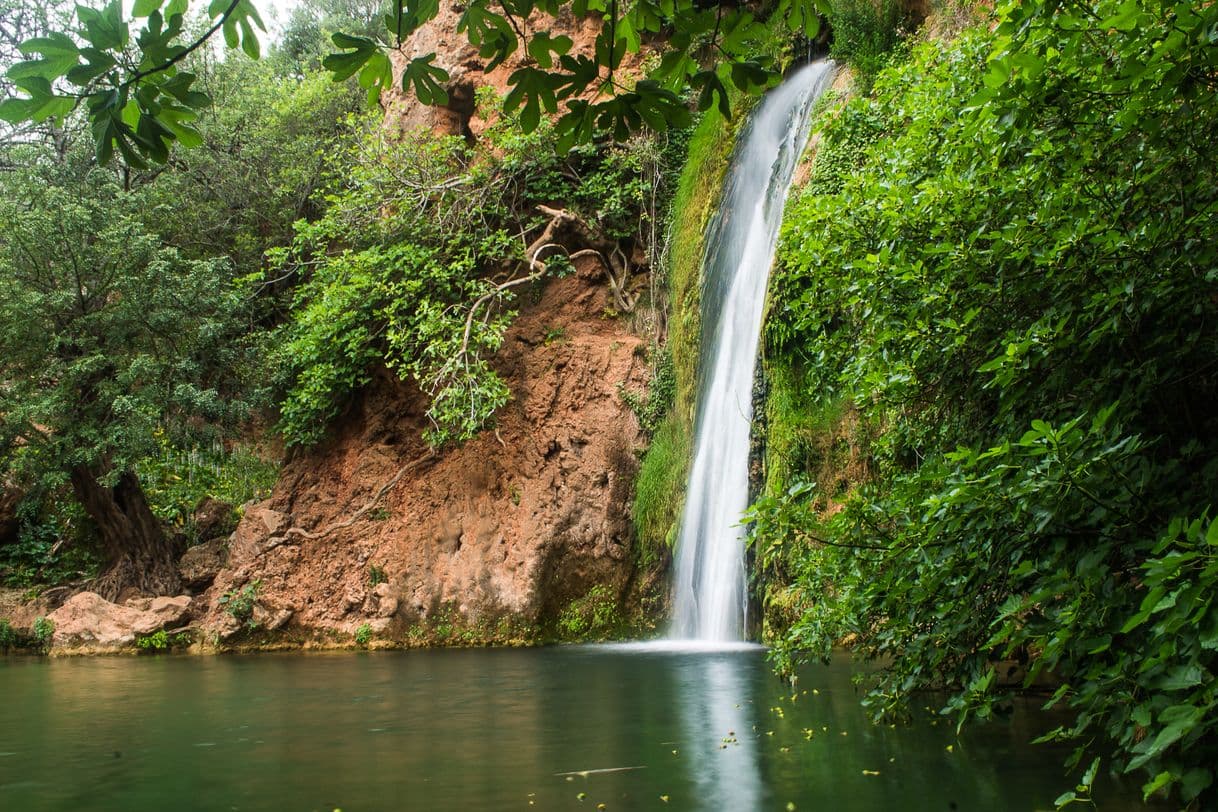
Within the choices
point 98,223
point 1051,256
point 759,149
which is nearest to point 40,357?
point 98,223

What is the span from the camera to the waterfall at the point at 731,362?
1162 cm

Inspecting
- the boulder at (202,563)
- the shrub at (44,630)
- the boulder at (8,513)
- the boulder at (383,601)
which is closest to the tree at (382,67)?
the boulder at (383,601)

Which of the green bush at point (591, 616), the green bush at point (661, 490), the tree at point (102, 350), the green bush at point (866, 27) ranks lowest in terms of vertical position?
the green bush at point (591, 616)

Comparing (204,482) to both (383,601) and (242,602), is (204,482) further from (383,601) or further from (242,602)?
(383,601)

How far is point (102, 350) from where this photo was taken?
663 inches

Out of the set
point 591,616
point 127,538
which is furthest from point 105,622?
point 591,616

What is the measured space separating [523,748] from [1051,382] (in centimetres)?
353

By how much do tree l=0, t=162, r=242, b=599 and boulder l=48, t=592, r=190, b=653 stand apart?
201 cm

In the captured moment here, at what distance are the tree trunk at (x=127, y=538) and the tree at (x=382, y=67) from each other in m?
16.6

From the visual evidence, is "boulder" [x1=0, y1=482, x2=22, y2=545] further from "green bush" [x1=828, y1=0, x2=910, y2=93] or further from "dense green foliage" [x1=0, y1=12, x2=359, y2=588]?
"green bush" [x1=828, y1=0, x2=910, y2=93]

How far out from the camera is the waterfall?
11.6m

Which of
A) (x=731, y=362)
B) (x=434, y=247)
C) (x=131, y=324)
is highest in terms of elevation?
(x=434, y=247)

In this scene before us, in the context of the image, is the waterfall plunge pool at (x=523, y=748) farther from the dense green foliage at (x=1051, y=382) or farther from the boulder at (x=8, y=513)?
the boulder at (x=8, y=513)

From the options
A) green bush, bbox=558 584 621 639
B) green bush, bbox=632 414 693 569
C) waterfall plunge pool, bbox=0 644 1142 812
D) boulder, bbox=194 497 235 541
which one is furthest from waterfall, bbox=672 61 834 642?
boulder, bbox=194 497 235 541
